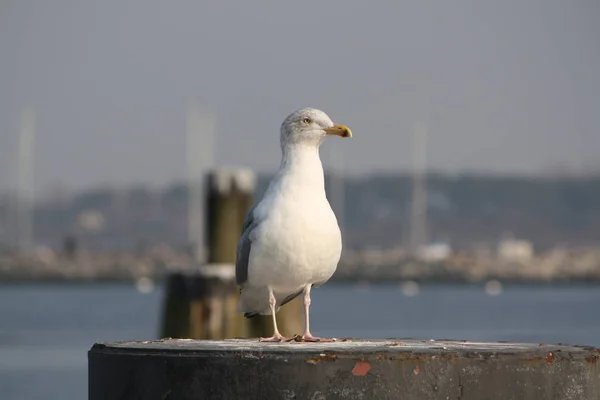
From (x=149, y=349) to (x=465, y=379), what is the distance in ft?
3.61

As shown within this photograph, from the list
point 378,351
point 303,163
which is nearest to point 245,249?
point 303,163

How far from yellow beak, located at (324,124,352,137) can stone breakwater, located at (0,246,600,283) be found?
307 feet

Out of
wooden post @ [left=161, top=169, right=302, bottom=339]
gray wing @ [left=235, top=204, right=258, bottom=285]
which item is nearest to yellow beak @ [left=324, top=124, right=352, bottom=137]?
gray wing @ [left=235, top=204, right=258, bottom=285]

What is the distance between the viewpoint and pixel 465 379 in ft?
17.6

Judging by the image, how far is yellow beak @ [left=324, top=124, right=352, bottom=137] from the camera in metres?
7.00

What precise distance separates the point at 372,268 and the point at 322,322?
54.5 metres

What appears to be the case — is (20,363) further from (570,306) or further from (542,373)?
(570,306)

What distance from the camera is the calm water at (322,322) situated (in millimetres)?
30578

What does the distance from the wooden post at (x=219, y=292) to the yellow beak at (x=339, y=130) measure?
759 centimetres

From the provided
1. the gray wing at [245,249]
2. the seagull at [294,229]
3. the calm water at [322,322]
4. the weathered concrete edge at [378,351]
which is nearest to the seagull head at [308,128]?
the seagull at [294,229]

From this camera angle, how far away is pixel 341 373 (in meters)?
5.31

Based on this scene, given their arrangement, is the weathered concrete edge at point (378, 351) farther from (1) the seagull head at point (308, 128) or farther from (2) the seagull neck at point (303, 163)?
(1) the seagull head at point (308, 128)

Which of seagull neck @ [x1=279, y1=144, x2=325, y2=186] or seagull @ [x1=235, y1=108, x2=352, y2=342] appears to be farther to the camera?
seagull neck @ [x1=279, y1=144, x2=325, y2=186]

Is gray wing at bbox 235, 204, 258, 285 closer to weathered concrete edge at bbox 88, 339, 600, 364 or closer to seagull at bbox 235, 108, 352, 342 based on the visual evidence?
seagull at bbox 235, 108, 352, 342
